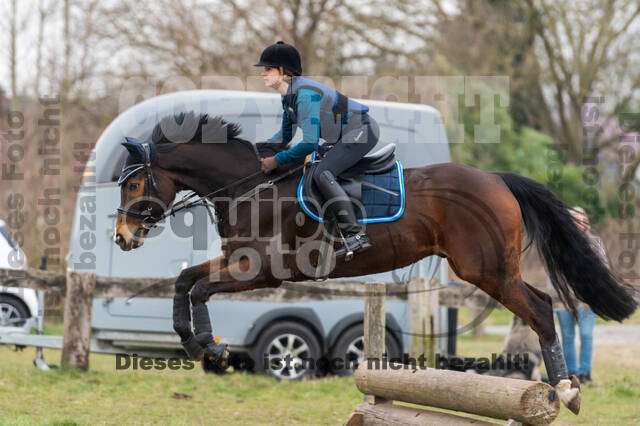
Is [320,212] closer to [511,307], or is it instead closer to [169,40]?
[511,307]

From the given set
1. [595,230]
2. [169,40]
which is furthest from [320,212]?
[169,40]

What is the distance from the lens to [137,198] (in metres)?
5.16

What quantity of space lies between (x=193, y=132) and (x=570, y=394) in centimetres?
330

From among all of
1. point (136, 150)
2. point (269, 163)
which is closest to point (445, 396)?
point (269, 163)

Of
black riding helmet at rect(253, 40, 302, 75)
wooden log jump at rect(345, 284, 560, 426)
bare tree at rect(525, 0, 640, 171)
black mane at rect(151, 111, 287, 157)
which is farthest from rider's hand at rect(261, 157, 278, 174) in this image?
bare tree at rect(525, 0, 640, 171)

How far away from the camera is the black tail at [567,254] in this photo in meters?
5.55

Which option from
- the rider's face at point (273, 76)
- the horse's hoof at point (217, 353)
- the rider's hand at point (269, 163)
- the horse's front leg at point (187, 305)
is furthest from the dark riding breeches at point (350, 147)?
the horse's hoof at point (217, 353)

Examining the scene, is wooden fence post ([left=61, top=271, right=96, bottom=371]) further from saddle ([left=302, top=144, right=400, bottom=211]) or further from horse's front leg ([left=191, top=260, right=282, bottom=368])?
saddle ([left=302, top=144, right=400, bottom=211])

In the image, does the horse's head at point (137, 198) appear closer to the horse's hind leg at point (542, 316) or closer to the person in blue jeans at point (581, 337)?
the horse's hind leg at point (542, 316)

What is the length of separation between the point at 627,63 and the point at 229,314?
638 inches

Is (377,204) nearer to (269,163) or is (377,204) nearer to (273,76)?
(269,163)

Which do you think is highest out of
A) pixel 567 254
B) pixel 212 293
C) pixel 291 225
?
pixel 291 225

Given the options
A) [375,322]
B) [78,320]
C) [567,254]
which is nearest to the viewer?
[567,254]

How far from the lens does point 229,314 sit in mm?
8328
